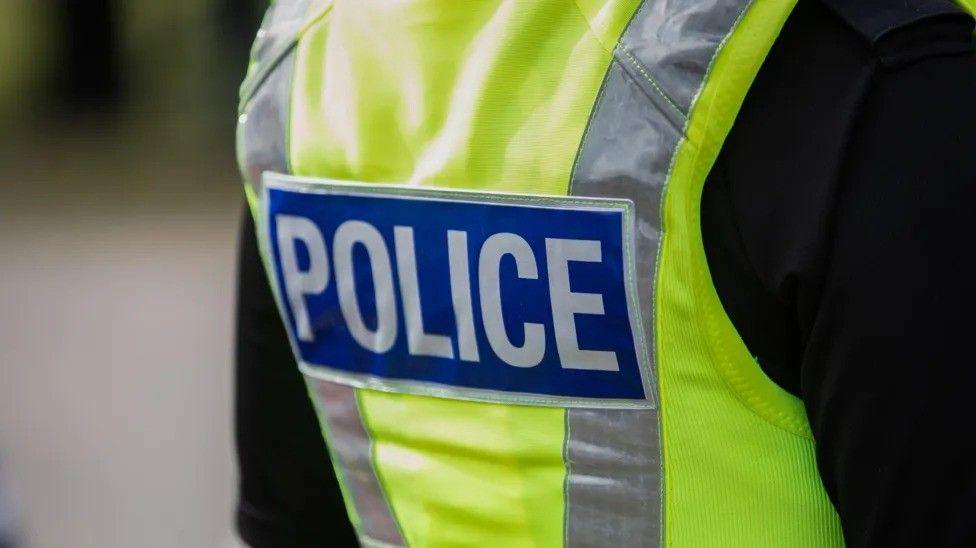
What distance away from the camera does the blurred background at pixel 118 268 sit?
4031 mm

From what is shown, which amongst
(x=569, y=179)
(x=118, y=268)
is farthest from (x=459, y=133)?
(x=118, y=268)

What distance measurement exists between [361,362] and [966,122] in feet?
1.57

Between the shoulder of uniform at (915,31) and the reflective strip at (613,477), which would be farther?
the reflective strip at (613,477)

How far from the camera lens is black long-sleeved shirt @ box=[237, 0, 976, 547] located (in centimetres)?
76

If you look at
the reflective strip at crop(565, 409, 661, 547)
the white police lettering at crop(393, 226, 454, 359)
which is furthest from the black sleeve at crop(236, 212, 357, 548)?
the reflective strip at crop(565, 409, 661, 547)

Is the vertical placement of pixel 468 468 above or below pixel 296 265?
below

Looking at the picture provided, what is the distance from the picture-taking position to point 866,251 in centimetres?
76

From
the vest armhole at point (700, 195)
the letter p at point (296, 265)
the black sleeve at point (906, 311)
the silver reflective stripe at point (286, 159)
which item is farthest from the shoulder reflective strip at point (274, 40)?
the black sleeve at point (906, 311)

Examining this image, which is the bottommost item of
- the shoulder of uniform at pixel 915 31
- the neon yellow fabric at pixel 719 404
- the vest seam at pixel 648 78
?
the neon yellow fabric at pixel 719 404

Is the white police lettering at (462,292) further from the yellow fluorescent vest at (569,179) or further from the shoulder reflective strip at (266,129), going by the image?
the shoulder reflective strip at (266,129)

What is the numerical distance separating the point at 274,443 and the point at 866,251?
0.60 meters

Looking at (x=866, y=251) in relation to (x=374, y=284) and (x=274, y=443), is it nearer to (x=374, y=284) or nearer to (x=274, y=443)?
(x=374, y=284)

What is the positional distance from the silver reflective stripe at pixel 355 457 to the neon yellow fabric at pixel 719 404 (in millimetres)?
255

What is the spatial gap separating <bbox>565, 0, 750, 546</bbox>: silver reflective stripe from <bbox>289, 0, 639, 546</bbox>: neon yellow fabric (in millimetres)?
17
